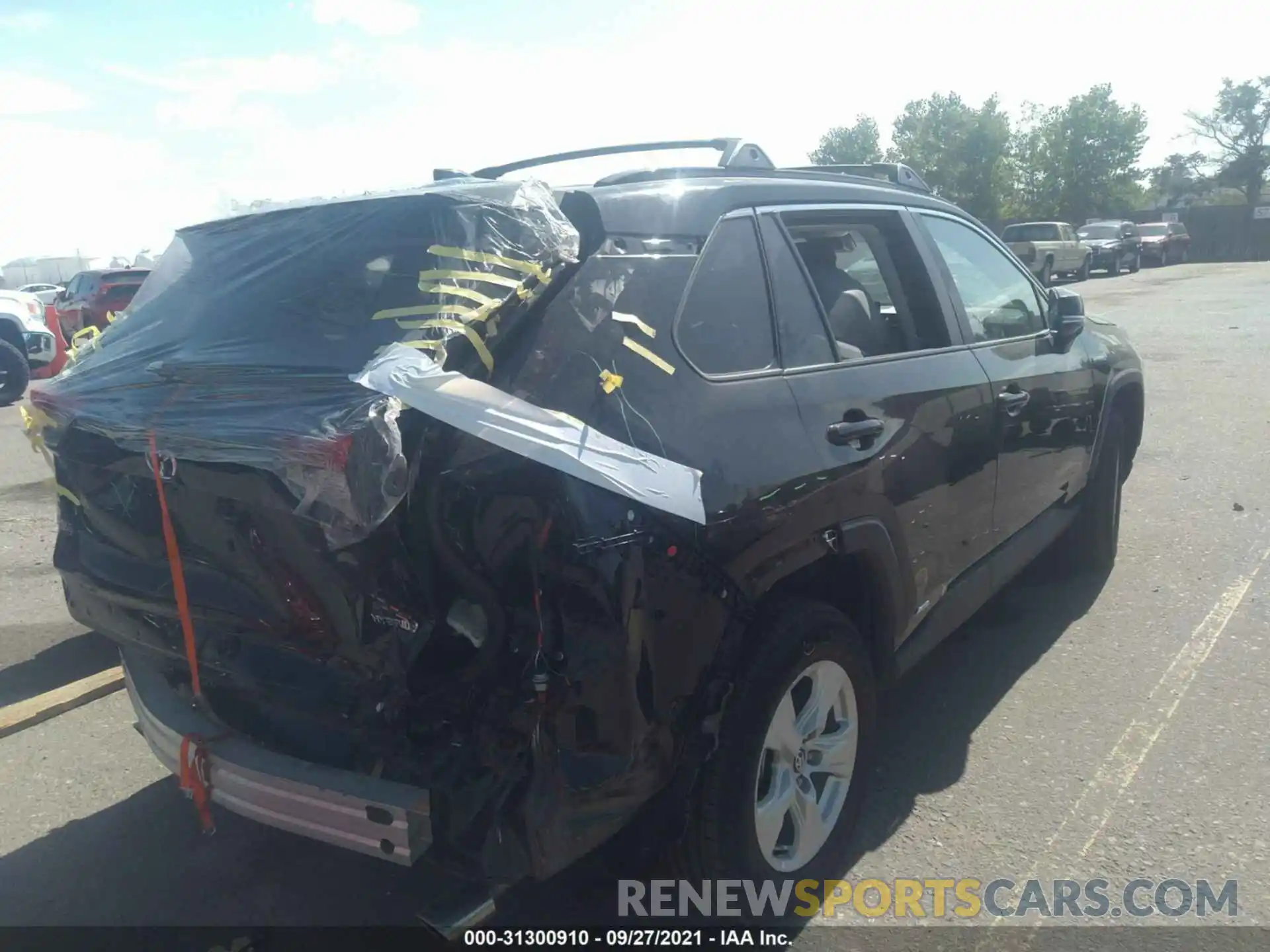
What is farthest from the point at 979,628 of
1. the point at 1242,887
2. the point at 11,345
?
the point at 11,345

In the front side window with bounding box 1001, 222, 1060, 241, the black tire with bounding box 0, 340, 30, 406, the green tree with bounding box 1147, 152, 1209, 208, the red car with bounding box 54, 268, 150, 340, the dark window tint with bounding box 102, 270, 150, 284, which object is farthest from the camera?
the green tree with bounding box 1147, 152, 1209, 208

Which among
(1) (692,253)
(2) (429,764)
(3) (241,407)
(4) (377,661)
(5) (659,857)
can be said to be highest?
(1) (692,253)

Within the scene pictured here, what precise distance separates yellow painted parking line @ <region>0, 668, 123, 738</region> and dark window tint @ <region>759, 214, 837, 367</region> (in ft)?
10.3

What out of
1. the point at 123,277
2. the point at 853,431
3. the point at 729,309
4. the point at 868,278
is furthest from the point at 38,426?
the point at 123,277

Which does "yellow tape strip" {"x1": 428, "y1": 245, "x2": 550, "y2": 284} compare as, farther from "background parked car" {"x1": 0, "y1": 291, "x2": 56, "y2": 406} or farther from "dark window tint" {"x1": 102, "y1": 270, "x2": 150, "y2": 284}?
"dark window tint" {"x1": 102, "y1": 270, "x2": 150, "y2": 284}

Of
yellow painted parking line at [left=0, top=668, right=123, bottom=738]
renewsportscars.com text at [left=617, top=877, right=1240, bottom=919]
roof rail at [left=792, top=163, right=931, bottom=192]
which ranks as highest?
roof rail at [left=792, top=163, right=931, bottom=192]

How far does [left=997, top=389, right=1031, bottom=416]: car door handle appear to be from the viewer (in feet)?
12.7

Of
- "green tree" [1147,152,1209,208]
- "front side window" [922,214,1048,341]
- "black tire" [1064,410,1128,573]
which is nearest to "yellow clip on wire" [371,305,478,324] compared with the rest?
"front side window" [922,214,1048,341]

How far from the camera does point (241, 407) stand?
241 cm

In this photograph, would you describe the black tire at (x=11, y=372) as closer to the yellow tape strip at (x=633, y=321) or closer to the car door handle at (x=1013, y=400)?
the car door handle at (x=1013, y=400)

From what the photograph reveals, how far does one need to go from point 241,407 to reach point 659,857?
147cm

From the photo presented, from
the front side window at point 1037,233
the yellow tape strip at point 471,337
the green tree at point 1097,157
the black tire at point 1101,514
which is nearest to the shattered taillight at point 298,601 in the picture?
the yellow tape strip at point 471,337

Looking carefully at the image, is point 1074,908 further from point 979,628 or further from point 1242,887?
point 979,628

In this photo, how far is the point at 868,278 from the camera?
4.07 metres
